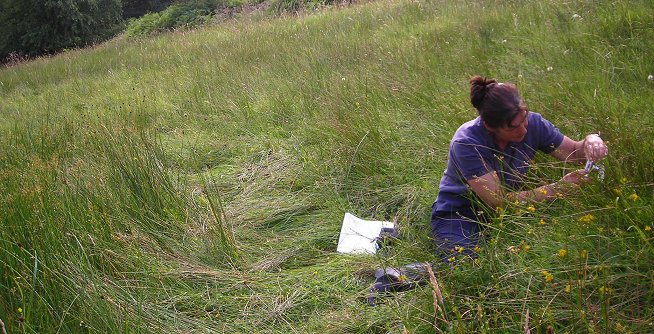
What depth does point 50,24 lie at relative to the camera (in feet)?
84.7

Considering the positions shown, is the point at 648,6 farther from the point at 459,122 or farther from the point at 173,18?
the point at 173,18

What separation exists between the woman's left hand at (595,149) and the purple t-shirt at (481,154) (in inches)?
9.9

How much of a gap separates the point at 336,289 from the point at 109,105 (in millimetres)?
5560

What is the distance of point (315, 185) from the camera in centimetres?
420

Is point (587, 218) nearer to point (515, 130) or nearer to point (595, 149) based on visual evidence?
point (595, 149)

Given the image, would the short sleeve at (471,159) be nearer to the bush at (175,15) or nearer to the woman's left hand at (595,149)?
the woman's left hand at (595,149)

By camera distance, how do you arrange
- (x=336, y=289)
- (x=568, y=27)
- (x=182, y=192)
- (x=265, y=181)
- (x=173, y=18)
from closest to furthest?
(x=336, y=289) < (x=182, y=192) < (x=265, y=181) < (x=568, y=27) < (x=173, y=18)

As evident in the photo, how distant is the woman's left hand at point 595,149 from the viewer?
257 cm

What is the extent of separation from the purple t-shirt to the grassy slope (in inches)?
6.8

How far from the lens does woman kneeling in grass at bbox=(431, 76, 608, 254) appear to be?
280 cm

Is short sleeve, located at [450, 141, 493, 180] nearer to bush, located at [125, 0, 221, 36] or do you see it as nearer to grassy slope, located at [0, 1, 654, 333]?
grassy slope, located at [0, 1, 654, 333]

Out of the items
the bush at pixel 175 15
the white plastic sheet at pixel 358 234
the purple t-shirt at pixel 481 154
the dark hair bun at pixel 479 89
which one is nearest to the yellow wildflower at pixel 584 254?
the purple t-shirt at pixel 481 154

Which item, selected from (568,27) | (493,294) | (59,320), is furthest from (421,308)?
(568,27)

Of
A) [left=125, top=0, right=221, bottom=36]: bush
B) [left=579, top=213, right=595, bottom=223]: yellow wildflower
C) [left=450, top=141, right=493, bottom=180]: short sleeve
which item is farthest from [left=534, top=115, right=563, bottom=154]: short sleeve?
[left=125, top=0, right=221, bottom=36]: bush
